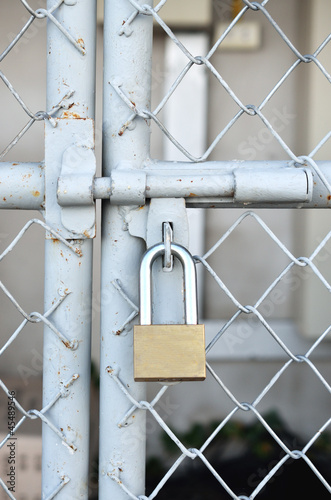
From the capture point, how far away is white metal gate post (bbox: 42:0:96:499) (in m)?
0.44

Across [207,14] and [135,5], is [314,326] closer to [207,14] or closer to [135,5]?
[207,14]

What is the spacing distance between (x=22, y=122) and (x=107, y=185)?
6.75ft

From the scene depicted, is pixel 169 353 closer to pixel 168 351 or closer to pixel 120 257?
pixel 168 351

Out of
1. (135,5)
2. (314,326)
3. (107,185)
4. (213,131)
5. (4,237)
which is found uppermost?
(213,131)

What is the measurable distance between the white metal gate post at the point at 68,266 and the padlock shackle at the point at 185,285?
0.06 m

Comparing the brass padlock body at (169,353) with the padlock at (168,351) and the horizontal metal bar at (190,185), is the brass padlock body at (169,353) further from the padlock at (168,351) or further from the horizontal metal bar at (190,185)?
the horizontal metal bar at (190,185)

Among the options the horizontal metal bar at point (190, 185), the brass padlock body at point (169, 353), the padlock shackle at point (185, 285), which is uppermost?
the horizontal metal bar at point (190, 185)

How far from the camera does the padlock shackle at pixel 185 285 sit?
0.41 m

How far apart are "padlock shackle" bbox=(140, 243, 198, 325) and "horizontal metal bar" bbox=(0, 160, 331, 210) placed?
0.17 ft

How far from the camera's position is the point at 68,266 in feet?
1.51

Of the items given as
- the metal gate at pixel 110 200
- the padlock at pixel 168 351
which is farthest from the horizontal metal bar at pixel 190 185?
the padlock at pixel 168 351

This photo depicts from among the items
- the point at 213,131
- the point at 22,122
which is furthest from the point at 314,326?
the point at 22,122

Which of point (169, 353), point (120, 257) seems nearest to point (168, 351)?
point (169, 353)

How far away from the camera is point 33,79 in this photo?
7.52ft
